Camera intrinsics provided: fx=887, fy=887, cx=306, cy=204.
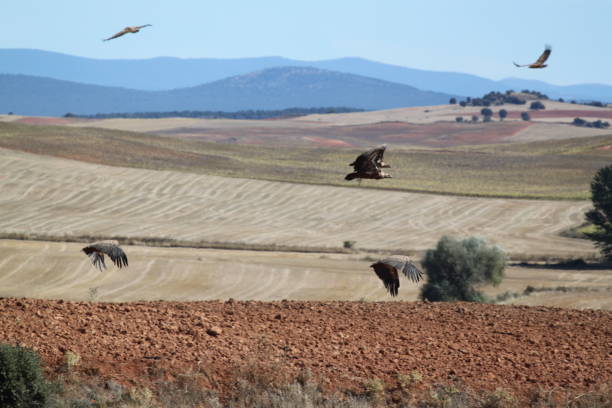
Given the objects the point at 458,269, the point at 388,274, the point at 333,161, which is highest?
the point at 388,274

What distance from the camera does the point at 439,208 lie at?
249ft

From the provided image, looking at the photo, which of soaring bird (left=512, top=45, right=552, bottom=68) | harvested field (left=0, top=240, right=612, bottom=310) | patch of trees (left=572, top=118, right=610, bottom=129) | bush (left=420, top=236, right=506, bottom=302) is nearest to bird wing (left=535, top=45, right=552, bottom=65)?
soaring bird (left=512, top=45, right=552, bottom=68)

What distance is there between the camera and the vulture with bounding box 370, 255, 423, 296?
11.1m

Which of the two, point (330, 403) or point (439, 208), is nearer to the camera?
point (330, 403)

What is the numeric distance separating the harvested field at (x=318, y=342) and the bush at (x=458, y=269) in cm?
1879

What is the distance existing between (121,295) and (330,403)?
26304 mm

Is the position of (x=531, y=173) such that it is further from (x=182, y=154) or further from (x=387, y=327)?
(x=387, y=327)

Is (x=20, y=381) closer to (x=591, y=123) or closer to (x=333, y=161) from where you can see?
(x=333, y=161)

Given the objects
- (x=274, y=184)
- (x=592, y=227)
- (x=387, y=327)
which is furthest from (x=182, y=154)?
(x=387, y=327)

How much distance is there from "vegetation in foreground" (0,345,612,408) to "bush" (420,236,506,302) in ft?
73.7

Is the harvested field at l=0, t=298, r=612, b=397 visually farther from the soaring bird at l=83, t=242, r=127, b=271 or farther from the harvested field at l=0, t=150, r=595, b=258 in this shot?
the harvested field at l=0, t=150, r=595, b=258

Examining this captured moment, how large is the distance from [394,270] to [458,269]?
25.6 m

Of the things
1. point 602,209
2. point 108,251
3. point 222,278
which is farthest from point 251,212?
point 108,251

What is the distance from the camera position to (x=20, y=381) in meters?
11.6
